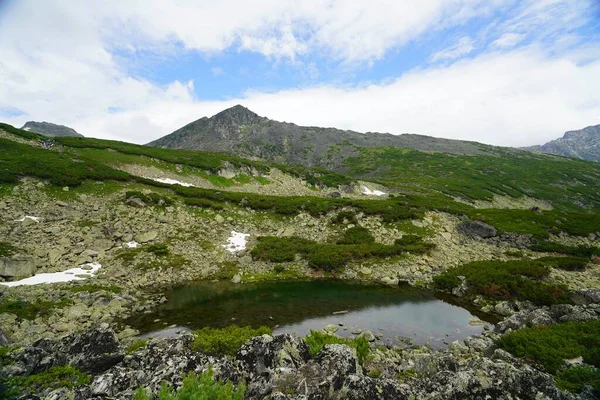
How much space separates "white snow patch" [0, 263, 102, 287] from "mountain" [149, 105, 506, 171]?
367 ft

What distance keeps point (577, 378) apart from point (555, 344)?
4654 mm

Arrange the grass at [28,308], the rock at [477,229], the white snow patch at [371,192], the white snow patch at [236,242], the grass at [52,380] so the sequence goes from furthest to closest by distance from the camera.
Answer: the white snow patch at [371,192]
the rock at [477,229]
the white snow patch at [236,242]
the grass at [28,308]
the grass at [52,380]

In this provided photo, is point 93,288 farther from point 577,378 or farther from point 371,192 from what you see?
point 371,192

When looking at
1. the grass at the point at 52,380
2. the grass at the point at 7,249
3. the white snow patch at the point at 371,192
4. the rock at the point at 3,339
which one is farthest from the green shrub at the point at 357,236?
the white snow patch at the point at 371,192

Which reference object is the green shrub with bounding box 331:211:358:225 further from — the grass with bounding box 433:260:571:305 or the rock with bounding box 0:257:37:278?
the rock with bounding box 0:257:37:278

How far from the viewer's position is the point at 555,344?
1658 centimetres

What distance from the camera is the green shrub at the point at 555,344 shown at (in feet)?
49.4

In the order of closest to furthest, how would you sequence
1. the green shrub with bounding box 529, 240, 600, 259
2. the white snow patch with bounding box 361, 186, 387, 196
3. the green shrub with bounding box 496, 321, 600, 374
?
the green shrub with bounding box 496, 321, 600, 374, the green shrub with bounding box 529, 240, 600, 259, the white snow patch with bounding box 361, 186, 387, 196

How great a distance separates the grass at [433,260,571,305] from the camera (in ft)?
90.5

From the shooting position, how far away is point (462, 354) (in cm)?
1852

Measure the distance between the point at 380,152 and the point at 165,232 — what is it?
137 metres

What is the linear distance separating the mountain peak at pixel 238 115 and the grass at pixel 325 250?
474ft

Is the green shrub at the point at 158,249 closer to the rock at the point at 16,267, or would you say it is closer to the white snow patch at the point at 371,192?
the rock at the point at 16,267

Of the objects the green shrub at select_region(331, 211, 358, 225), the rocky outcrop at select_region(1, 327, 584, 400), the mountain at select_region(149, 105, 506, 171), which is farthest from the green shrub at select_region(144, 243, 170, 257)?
the mountain at select_region(149, 105, 506, 171)
